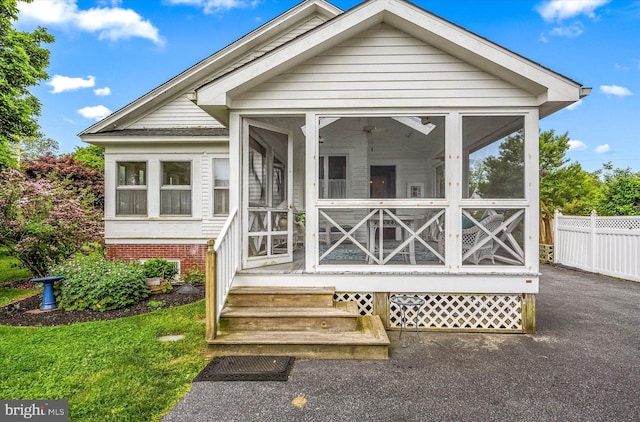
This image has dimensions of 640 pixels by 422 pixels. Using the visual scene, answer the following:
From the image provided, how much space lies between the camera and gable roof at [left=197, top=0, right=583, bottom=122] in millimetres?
4133

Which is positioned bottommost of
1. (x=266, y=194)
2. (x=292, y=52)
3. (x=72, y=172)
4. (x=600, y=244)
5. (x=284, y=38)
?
(x=600, y=244)

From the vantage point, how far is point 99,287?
18.9 ft

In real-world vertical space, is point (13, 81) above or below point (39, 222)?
above

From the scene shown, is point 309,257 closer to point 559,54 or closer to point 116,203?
point 116,203

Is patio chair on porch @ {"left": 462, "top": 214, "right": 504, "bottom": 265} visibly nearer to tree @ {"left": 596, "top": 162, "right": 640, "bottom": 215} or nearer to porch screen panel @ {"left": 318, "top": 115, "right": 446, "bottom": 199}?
porch screen panel @ {"left": 318, "top": 115, "right": 446, "bottom": 199}

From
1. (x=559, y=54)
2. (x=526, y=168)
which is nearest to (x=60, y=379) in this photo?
(x=526, y=168)

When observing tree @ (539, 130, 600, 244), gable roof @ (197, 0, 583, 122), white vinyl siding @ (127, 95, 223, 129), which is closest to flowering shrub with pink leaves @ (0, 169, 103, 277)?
white vinyl siding @ (127, 95, 223, 129)

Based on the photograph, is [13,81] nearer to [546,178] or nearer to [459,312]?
[459,312]

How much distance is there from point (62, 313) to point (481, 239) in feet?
22.7

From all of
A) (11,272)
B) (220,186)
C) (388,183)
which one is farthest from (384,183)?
(11,272)

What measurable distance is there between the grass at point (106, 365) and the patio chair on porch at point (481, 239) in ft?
12.3

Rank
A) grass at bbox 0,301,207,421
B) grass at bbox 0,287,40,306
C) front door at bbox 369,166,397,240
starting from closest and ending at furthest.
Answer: grass at bbox 0,301,207,421, front door at bbox 369,166,397,240, grass at bbox 0,287,40,306

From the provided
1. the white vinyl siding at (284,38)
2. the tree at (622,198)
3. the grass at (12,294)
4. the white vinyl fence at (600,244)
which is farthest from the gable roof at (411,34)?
the tree at (622,198)

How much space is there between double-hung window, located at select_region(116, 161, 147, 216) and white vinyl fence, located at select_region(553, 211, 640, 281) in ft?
37.7
